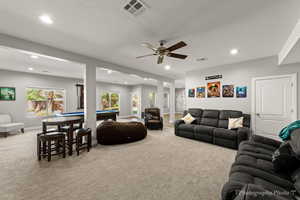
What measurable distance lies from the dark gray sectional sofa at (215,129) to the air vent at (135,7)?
3610 mm

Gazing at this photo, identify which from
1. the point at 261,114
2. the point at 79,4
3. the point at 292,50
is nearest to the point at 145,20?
the point at 79,4

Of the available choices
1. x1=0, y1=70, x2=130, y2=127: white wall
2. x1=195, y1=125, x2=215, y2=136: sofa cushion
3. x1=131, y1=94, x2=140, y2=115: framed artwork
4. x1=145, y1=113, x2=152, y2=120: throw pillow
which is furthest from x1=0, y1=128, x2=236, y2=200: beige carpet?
x1=131, y1=94, x2=140, y2=115: framed artwork

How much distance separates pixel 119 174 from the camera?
2.29 metres

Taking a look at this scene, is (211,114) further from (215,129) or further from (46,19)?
(46,19)

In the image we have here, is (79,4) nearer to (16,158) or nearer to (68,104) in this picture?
(16,158)

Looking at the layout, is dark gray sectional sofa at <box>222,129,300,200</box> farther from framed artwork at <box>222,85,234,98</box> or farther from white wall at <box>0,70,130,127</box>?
white wall at <box>0,70,130,127</box>

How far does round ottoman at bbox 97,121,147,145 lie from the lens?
145 inches

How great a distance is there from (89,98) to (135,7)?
9.71 ft

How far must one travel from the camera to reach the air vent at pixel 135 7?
1764 mm

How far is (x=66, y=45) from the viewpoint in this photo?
311 centimetres

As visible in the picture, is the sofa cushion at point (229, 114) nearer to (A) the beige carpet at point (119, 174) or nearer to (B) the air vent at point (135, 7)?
(A) the beige carpet at point (119, 174)

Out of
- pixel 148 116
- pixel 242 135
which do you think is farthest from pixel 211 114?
pixel 148 116

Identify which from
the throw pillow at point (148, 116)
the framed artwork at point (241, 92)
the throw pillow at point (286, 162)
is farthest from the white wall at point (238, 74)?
the throw pillow at point (286, 162)

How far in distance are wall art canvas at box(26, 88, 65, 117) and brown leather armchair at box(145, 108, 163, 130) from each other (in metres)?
4.70
